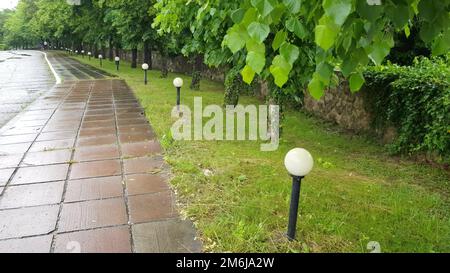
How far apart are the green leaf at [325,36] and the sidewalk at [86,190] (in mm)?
2361

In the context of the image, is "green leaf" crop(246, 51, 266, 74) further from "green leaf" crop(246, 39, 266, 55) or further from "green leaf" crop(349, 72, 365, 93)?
"green leaf" crop(349, 72, 365, 93)

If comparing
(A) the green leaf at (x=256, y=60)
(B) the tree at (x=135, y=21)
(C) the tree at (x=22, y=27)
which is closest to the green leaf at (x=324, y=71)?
(A) the green leaf at (x=256, y=60)

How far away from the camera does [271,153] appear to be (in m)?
6.30

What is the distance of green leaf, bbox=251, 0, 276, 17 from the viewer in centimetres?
145

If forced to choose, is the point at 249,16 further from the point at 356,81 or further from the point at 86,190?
the point at 86,190

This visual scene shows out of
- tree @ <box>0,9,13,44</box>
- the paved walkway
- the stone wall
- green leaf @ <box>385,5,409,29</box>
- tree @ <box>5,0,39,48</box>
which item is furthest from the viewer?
tree @ <box>0,9,13,44</box>

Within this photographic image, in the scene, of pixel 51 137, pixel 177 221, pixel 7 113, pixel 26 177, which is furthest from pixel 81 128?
pixel 177 221

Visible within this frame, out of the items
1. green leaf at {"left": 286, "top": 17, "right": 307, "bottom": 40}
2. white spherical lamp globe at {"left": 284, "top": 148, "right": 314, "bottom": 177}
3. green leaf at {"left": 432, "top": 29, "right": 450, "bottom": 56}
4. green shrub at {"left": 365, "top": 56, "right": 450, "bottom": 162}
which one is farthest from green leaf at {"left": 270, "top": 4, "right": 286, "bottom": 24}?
green shrub at {"left": 365, "top": 56, "right": 450, "bottom": 162}

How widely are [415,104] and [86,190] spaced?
5.61 metres

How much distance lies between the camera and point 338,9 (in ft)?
4.26

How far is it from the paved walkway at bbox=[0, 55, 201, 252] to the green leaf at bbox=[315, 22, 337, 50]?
2347mm

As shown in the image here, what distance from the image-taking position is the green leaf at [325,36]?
4.66 feet

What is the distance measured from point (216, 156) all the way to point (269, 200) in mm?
1790
